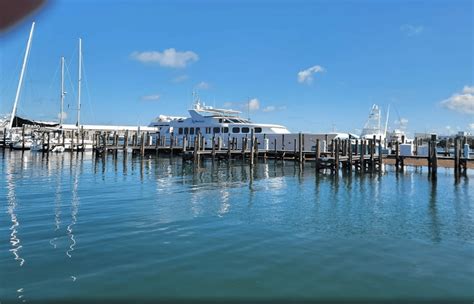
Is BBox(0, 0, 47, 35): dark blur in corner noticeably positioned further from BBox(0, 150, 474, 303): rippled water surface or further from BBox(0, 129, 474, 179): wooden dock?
BBox(0, 129, 474, 179): wooden dock

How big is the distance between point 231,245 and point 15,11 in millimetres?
7796

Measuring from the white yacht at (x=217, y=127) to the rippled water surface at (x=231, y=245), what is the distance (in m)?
25.8


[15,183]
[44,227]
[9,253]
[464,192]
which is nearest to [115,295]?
[9,253]

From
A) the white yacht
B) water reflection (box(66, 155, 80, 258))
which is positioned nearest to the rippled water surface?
water reflection (box(66, 155, 80, 258))

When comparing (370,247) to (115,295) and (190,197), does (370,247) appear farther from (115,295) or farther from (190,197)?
(190,197)

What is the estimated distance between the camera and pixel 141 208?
42.2 feet

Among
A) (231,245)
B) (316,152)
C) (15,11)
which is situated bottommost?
(231,245)

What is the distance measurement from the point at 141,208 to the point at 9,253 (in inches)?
206

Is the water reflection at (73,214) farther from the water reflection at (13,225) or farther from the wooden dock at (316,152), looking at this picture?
the wooden dock at (316,152)

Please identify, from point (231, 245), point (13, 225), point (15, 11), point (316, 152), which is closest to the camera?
point (15, 11)

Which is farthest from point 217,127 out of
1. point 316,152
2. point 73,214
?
point 73,214

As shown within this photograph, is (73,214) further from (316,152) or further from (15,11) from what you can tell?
(316,152)

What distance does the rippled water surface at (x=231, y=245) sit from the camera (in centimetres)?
634

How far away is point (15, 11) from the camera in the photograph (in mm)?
1367
